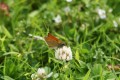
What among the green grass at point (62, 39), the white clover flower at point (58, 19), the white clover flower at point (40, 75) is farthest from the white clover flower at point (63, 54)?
the white clover flower at point (58, 19)

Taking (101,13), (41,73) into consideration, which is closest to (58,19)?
(101,13)

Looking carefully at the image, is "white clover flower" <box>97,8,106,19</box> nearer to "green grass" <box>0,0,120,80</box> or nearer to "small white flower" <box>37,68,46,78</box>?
"green grass" <box>0,0,120,80</box>

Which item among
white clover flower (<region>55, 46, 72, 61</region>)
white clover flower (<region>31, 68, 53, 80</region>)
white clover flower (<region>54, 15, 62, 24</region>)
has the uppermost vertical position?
white clover flower (<region>54, 15, 62, 24</region>)

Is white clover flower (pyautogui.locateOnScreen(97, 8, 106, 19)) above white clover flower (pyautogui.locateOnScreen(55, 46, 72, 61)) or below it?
above

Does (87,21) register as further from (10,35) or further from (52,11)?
(10,35)

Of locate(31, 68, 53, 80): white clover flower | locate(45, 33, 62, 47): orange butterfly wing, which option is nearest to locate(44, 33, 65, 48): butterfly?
locate(45, 33, 62, 47): orange butterfly wing

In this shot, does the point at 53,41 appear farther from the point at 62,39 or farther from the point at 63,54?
the point at 62,39

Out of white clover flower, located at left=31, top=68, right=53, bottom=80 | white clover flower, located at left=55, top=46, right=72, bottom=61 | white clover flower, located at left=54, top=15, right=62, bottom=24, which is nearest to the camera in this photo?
white clover flower, located at left=31, top=68, right=53, bottom=80

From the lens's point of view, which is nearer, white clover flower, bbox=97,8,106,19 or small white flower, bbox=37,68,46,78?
small white flower, bbox=37,68,46,78
